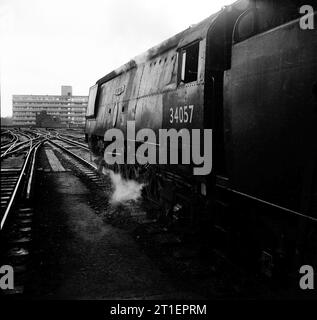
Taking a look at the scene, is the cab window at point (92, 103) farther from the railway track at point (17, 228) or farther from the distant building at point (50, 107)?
the distant building at point (50, 107)

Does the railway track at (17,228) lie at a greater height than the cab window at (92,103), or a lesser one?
lesser

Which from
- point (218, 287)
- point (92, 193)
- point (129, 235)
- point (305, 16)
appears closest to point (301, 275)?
point (218, 287)

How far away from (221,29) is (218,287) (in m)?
3.72

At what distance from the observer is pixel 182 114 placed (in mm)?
6125

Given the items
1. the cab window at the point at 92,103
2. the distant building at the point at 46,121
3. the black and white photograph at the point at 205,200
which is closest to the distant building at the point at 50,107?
the distant building at the point at 46,121

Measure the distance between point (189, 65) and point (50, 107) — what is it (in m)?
178
